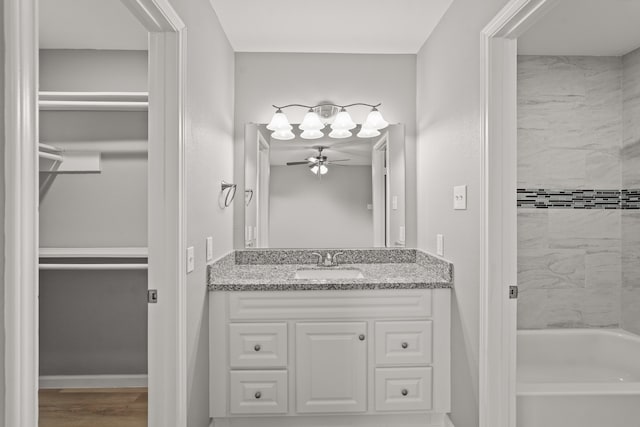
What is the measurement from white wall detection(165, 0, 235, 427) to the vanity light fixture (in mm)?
411

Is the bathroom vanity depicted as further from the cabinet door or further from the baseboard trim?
the baseboard trim

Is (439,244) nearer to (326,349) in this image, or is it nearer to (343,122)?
(326,349)

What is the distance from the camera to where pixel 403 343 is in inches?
93.7

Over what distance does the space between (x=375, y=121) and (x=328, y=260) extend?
3.28ft

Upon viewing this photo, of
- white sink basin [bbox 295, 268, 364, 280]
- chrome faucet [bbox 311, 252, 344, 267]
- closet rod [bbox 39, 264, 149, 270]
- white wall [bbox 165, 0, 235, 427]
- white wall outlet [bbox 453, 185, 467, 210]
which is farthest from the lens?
chrome faucet [bbox 311, 252, 344, 267]

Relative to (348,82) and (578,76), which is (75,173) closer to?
(348,82)

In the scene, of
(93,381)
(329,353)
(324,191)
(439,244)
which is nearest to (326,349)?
(329,353)

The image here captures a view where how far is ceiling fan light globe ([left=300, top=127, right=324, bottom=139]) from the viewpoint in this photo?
3.00m

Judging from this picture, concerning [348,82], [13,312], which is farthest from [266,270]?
[13,312]

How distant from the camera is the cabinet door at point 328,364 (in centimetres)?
235

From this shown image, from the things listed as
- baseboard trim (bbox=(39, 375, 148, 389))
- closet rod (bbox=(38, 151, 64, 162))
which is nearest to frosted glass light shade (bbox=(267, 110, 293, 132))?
closet rod (bbox=(38, 151, 64, 162))

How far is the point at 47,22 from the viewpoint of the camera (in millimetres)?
2527

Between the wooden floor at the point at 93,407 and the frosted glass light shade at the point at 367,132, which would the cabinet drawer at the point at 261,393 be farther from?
the frosted glass light shade at the point at 367,132

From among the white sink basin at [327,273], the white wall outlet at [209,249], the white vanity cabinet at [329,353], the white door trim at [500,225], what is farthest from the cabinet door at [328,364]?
the white door trim at [500,225]
